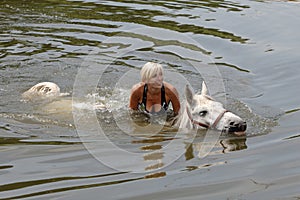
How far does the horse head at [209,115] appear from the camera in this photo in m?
7.18

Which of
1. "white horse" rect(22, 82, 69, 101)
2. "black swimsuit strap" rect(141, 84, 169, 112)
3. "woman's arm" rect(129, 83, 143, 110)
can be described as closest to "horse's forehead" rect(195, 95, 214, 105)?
"black swimsuit strap" rect(141, 84, 169, 112)

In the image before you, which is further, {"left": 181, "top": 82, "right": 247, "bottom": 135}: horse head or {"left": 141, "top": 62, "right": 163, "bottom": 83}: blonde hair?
{"left": 141, "top": 62, "right": 163, "bottom": 83}: blonde hair

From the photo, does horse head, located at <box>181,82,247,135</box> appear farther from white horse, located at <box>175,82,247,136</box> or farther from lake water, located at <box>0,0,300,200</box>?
lake water, located at <box>0,0,300,200</box>

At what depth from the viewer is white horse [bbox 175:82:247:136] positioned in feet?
23.6

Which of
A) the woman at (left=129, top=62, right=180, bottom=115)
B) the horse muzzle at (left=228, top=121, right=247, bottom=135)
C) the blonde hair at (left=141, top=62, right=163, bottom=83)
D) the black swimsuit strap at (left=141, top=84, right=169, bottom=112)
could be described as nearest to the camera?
the horse muzzle at (left=228, top=121, right=247, bottom=135)

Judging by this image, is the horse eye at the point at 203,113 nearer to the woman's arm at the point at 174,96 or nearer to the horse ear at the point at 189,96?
the horse ear at the point at 189,96

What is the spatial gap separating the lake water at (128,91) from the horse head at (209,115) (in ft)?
0.43

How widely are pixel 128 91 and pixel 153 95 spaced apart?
5.57ft

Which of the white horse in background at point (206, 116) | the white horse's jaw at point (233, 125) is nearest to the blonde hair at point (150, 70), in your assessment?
the white horse in background at point (206, 116)

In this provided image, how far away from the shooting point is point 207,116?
292 inches

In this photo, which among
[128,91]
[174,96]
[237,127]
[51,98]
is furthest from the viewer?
→ [128,91]

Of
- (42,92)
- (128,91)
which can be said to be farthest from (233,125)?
(42,92)

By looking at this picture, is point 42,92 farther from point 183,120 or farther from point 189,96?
point 189,96

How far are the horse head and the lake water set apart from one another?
13 centimetres
